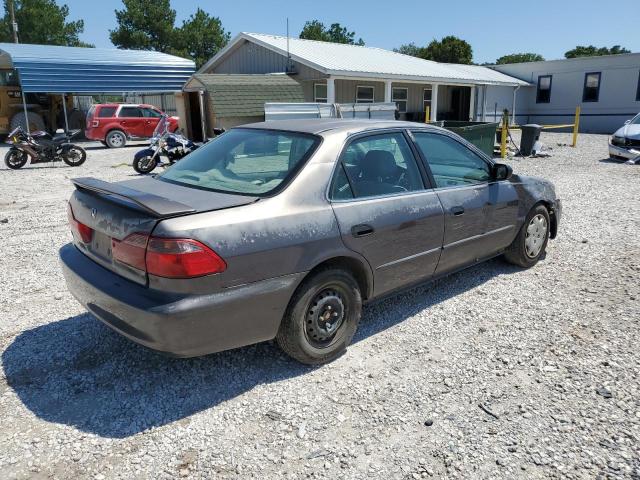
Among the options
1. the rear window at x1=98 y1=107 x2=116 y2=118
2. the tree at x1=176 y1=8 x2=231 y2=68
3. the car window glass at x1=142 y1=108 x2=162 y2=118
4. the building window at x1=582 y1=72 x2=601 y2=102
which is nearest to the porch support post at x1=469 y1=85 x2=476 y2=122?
the building window at x1=582 y1=72 x2=601 y2=102

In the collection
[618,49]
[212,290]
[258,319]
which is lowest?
[258,319]

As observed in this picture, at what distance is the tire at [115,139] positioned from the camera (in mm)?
19094

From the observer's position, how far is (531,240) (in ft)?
16.8

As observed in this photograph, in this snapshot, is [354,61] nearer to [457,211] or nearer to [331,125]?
[457,211]

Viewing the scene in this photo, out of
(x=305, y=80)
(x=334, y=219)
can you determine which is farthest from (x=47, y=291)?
(x=305, y=80)

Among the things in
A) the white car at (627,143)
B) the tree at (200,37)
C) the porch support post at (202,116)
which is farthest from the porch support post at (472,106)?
the tree at (200,37)

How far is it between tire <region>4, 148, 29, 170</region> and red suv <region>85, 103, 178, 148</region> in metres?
5.64

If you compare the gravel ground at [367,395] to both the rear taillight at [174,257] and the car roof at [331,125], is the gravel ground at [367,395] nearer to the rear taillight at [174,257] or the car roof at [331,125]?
the rear taillight at [174,257]

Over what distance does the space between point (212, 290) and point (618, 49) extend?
90.2 metres

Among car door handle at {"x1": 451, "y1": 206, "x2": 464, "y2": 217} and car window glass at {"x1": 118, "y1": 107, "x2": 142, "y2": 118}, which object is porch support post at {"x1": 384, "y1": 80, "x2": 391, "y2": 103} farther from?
car door handle at {"x1": 451, "y1": 206, "x2": 464, "y2": 217}

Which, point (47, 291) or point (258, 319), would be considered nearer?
point (258, 319)

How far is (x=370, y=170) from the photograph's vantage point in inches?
143

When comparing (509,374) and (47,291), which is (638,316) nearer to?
(509,374)

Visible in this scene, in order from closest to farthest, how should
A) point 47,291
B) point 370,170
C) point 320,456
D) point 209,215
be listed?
point 320,456 < point 209,215 < point 370,170 < point 47,291
